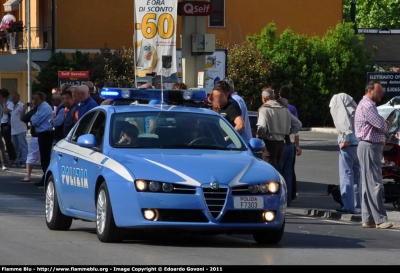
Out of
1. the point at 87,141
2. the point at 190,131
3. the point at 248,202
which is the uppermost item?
the point at 190,131

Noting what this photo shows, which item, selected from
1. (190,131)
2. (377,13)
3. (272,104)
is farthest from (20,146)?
(377,13)

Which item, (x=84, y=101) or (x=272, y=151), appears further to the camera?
(x=84, y=101)

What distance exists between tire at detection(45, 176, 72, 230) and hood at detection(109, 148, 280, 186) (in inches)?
63.7

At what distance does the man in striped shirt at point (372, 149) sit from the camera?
12.8m

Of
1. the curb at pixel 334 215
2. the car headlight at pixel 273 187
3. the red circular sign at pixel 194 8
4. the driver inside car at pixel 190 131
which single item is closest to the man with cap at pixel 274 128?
the curb at pixel 334 215

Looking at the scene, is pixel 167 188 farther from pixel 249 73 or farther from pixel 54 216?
pixel 249 73

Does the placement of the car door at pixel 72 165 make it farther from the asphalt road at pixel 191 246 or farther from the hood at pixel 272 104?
the hood at pixel 272 104

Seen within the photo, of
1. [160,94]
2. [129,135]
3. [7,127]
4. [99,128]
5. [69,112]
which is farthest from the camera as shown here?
[7,127]

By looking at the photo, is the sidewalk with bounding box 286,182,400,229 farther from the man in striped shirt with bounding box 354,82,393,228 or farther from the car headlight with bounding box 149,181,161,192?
the car headlight with bounding box 149,181,161,192

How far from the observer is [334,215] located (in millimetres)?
14695

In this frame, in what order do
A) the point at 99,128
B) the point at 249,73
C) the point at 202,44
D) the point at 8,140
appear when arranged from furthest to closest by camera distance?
the point at 249,73 < the point at 8,140 < the point at 202,44 < the point at 99,128

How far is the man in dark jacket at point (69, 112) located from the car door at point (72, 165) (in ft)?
13.8

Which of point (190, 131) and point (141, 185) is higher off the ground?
point (190, 131)

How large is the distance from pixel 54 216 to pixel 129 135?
66.5 inches
